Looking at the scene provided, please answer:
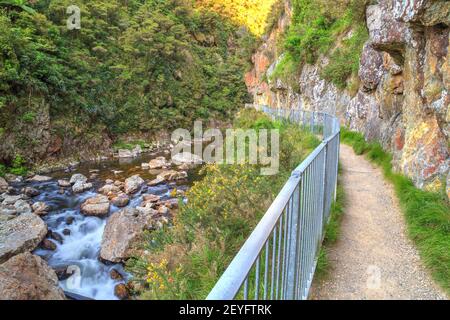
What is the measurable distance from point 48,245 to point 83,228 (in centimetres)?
191

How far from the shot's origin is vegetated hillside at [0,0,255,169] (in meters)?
21.1

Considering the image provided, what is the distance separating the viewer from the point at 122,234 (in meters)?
10.2

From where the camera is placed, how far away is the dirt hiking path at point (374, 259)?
138 inches

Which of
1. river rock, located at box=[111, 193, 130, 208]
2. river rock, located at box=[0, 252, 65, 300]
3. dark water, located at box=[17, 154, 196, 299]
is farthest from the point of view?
river rock, located at box=[111, 193, 130, 208]

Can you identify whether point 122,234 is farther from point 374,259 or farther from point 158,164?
point 158,164

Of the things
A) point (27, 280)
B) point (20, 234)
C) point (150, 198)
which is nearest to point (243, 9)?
point (150, 198)

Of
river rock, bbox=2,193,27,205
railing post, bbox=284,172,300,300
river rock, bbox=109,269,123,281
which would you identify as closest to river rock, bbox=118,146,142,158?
river rock, bbox=2,193,27,205

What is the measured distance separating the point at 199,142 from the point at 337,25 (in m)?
18.9

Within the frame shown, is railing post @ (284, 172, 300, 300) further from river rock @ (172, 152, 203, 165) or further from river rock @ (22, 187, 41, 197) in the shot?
river rock @ (172, 152, 203, 165)

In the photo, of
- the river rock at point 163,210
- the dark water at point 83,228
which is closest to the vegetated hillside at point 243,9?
the dark water at point 83,228

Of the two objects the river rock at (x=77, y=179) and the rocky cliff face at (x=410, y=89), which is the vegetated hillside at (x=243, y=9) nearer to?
the river rock at (x=77, y=179)

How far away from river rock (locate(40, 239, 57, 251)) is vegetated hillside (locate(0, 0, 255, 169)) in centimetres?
1187

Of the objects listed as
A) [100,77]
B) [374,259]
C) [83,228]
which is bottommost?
[83,228]

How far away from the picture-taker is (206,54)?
5472 centimetres
